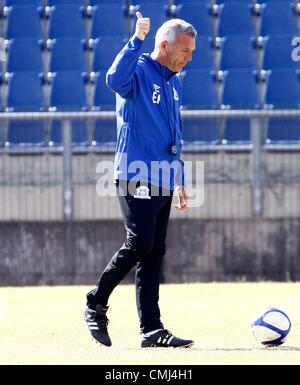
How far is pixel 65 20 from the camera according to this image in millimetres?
16578

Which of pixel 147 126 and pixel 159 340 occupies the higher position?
pixel 147 126

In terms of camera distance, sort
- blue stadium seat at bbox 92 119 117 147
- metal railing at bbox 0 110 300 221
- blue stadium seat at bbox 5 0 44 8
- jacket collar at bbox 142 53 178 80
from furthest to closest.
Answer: blue stadium seat at bbox 5 0 44 8, blue stadium seat at bbox 92 119 117 147, metal railing at bbox 0 110 300 221, jacket collar at bbox 142 53 178 80

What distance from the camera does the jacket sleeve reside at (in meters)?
7.60

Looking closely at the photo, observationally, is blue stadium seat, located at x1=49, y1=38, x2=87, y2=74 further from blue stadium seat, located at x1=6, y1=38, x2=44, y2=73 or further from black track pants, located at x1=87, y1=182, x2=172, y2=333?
black track pants, located at x1=87, y1=182, x2=172, y2=333

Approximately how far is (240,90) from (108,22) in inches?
83.1

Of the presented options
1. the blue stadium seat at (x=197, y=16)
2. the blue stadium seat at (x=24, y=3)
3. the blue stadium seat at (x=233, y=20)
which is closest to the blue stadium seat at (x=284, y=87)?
the blue stadium seat at (x=233, y=20)

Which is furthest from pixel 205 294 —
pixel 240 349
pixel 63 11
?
pixel 63 11

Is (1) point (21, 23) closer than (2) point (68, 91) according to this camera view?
No

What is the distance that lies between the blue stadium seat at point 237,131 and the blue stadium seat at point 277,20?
9.82 ft

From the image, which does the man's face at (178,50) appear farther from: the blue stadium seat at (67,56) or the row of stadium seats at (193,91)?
the blue stadium seat at (67,56)

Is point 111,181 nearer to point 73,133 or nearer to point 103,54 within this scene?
point 73,133

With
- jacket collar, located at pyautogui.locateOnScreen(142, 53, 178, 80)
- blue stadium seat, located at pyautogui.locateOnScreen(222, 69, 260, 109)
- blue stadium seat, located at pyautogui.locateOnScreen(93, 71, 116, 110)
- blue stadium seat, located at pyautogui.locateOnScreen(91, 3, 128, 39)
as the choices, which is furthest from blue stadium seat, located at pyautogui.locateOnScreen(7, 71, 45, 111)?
jacket collar, located at pyautogui.locateOnScreen(142, 53, 178, 80)

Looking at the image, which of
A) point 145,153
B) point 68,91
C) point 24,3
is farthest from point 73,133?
point 145,153

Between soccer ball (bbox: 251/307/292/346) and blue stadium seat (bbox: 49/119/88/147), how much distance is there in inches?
237
